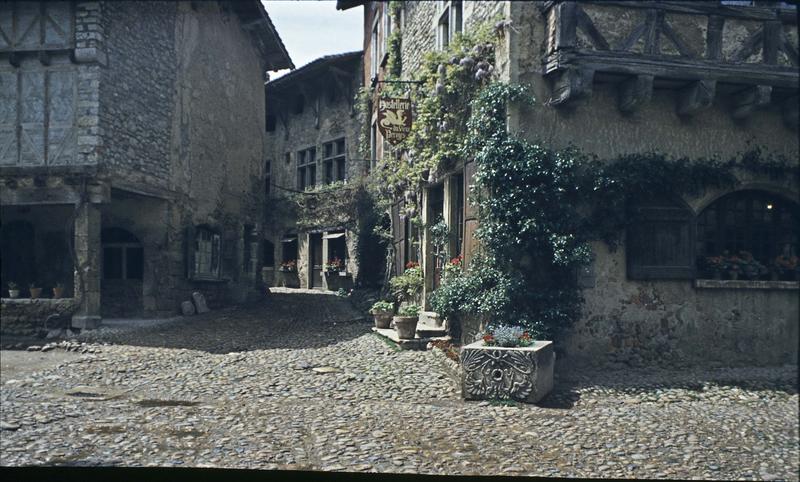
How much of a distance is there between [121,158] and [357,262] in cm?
586

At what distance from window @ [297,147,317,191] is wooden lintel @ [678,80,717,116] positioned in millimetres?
9867

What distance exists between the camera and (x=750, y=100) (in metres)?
6.62

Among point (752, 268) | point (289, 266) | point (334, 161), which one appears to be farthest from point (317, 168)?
point (752, 268)

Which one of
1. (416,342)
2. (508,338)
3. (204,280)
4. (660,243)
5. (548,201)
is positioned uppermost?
(548,201)

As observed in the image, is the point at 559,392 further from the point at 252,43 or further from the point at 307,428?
the point at 252,43

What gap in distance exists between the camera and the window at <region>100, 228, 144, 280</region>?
11828mm

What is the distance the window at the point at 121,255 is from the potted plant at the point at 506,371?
837cm

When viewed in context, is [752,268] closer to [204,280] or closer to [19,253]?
[204,280]

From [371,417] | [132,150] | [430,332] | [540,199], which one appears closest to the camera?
[371,417]

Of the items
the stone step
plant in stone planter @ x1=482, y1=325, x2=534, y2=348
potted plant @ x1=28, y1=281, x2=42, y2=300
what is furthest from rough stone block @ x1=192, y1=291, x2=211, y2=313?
plant in stone planter @ x1=482, y1=325, x2=534, y2=348

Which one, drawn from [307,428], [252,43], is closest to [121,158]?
[252,43]

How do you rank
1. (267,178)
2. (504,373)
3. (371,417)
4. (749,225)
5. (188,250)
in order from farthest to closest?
1. (267,178)
2. (188,250)
3. (749,225)
4. (504,373)
5. (371,417)

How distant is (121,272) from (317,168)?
5471 millimetres

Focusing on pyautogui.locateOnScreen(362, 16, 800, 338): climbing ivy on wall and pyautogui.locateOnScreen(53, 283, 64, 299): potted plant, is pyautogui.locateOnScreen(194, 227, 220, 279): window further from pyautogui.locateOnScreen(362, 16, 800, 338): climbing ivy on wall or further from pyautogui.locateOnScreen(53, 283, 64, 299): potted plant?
pyautogui.locateOnScreen(362, 16, 800, 338): climbing ivy on wall
